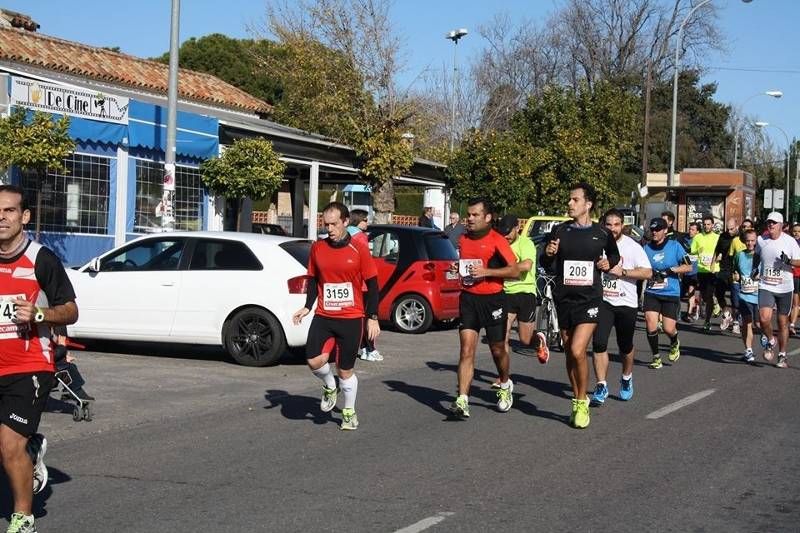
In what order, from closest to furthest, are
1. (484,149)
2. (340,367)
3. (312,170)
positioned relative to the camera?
(340,367), (312,170), (484,149)

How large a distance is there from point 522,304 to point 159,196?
10.9m

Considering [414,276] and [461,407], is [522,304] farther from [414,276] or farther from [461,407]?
[414,276]

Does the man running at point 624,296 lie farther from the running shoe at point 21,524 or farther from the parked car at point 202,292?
the running shoe at point 21,524

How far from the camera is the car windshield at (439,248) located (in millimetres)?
17969

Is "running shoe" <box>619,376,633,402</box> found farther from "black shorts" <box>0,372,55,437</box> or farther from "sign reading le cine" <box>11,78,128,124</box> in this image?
"sign reading le cine" <box>11,78,128,124</box>

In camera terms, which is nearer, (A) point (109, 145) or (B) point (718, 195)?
(A) point (109, 145)

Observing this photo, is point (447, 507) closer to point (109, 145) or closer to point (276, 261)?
point (276, 261)

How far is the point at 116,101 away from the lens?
20.4 metres

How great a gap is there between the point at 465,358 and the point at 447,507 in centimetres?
322

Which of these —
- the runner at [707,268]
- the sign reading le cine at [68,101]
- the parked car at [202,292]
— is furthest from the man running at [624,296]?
the sign reading le cine at [68,101]

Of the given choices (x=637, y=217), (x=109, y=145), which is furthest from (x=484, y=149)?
(x=637, y=217)

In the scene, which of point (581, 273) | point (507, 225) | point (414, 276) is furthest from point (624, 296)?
point (414, 276)

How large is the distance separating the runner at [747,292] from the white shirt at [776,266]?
1.29ft

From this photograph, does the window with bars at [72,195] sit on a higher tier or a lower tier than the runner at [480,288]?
higher
